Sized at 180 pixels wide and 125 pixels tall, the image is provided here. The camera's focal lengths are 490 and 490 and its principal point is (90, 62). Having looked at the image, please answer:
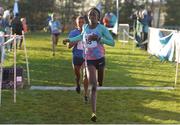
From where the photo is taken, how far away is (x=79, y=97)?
1182 centimetres

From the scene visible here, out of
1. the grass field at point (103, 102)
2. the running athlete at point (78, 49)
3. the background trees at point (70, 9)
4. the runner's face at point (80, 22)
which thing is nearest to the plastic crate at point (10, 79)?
the grass field at point (103, 102)

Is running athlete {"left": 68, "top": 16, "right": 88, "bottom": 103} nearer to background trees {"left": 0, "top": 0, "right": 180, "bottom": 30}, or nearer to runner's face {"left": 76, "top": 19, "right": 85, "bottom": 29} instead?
runner's face {"left": 76, "top": 19, "right": 85, "bottom": 29}

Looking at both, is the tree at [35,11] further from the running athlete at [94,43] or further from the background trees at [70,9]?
the running athlete at [94,43]

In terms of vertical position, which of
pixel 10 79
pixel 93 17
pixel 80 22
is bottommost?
pixel 10 79

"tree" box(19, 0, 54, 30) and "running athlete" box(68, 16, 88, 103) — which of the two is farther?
"tree" box(19, 0, 54, 30)

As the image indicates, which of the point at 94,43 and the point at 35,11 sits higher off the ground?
the point at 35,11

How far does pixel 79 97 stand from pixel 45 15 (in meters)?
42.7

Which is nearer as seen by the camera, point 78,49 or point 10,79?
point 78,49

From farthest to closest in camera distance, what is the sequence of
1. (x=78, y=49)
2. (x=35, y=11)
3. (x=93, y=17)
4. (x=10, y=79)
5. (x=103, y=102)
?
(x=35, y=11)
(x=10, y=79)
(x=78, y=49)
(x=103, y=102)
(x=93, y=17)

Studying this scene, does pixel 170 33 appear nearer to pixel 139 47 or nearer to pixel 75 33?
pixel 139 47

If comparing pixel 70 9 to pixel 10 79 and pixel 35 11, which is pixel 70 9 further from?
pixel 10 79

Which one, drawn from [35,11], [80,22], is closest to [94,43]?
[80,22]

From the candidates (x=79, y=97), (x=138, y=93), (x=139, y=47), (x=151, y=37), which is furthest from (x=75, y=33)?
(x=139, y=47)

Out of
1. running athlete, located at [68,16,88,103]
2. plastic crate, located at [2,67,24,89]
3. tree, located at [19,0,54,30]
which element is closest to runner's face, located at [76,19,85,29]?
running athlete, located at [68,16,88,103]
